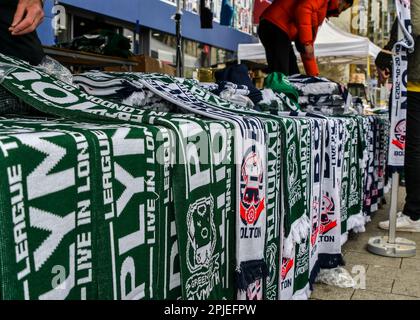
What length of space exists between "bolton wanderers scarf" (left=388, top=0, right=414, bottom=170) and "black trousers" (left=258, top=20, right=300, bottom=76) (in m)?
0.99

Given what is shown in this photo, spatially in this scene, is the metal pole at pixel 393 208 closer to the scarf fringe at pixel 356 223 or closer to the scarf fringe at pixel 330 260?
the scarf fringe at pixel 356 223

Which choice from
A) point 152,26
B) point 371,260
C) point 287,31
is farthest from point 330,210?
point 152,26

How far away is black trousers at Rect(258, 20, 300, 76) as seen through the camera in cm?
331

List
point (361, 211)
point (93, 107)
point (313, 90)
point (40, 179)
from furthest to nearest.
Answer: point (361, 211) → point (313, 90) → point (93, 107) → point (40, 179)

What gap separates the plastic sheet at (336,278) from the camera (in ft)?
6.36

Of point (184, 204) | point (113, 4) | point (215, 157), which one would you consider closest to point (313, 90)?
point (215, 157)

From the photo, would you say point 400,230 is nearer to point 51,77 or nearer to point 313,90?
point 313,90

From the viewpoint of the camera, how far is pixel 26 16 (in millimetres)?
1284

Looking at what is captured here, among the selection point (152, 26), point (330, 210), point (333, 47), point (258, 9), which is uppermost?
point (152, 26)

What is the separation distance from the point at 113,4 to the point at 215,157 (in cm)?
755

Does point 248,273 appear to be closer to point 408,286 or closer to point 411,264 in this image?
point 408,286

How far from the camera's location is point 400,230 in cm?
295

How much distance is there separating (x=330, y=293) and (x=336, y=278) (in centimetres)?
9

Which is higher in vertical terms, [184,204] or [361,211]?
[184,204]
